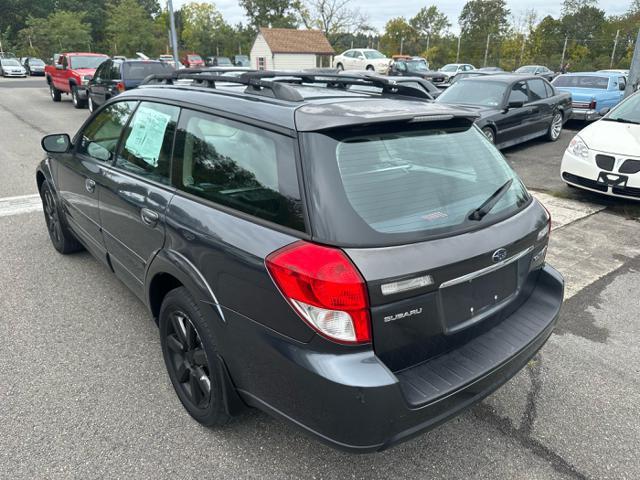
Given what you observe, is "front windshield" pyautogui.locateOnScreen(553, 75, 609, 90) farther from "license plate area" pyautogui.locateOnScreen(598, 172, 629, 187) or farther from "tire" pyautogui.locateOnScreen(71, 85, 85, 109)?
"tire" pyautogui.locateOnScreen(71, 85, 85, 109)

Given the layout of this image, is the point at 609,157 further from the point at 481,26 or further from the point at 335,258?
the point at 481,26

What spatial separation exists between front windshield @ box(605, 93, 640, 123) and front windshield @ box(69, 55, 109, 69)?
16.2 m

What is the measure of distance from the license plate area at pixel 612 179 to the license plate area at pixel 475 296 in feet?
15.4

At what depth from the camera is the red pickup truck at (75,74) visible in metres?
15.8

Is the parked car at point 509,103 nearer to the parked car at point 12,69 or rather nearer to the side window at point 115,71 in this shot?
the side window at point 115,71

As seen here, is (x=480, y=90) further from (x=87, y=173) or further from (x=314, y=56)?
(x=314, y=56)

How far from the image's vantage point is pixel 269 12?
78.2 metres

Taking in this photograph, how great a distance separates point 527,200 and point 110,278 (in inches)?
136

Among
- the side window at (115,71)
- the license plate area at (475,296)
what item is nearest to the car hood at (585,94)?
the side window at (115,71)

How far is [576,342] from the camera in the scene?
11.0 ft

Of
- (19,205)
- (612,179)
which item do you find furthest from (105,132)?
(612,179)

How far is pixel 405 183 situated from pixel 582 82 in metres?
14.6

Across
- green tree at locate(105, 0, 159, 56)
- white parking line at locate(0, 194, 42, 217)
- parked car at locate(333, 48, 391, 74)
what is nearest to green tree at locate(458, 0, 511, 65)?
parked car at locate(333, 48, 391, 74)

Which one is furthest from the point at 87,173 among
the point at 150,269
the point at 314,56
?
the point at 314,56
